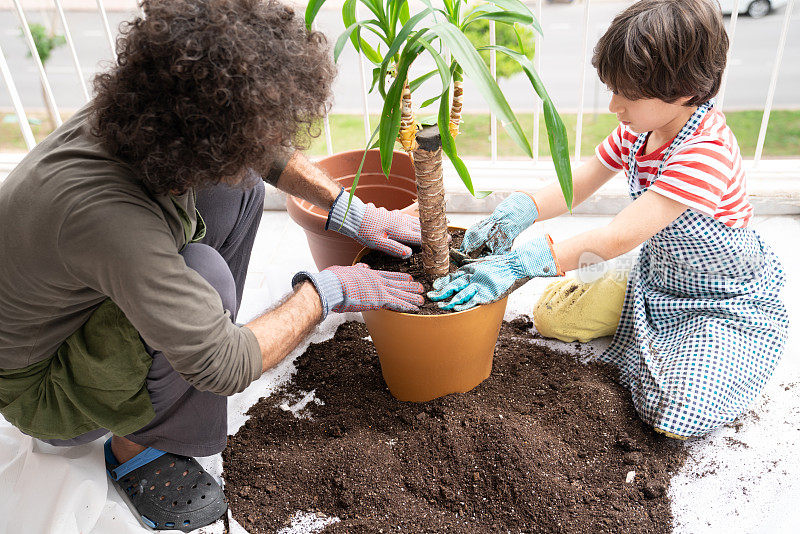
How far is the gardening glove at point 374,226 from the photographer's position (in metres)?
1.51

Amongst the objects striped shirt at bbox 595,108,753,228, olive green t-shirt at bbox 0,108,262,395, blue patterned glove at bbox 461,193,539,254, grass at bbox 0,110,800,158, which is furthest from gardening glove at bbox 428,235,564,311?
grass at bbox 0,110,800,158

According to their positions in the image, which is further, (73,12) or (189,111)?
(73,12)

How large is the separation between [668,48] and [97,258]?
1.05 meters

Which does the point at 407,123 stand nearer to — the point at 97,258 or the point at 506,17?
the point at 506,17

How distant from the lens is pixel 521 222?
1.54 meters

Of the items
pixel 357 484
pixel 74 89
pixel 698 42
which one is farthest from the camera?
pixel 74 89

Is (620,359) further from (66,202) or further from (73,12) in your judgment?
(73,12)

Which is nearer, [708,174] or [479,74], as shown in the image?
[479,74]

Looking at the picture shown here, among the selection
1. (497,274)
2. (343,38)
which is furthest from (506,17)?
(497,274)

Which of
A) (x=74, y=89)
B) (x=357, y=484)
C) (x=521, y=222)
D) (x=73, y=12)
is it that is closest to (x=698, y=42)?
(x=521, y=222)

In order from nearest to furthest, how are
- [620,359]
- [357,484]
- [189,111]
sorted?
1. [189,111]
2. [357,484]
3. [620,359]

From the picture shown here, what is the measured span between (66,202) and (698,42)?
1124 millimetres

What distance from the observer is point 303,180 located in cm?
152

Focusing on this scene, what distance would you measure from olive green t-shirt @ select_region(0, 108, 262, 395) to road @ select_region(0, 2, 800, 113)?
2.56m
